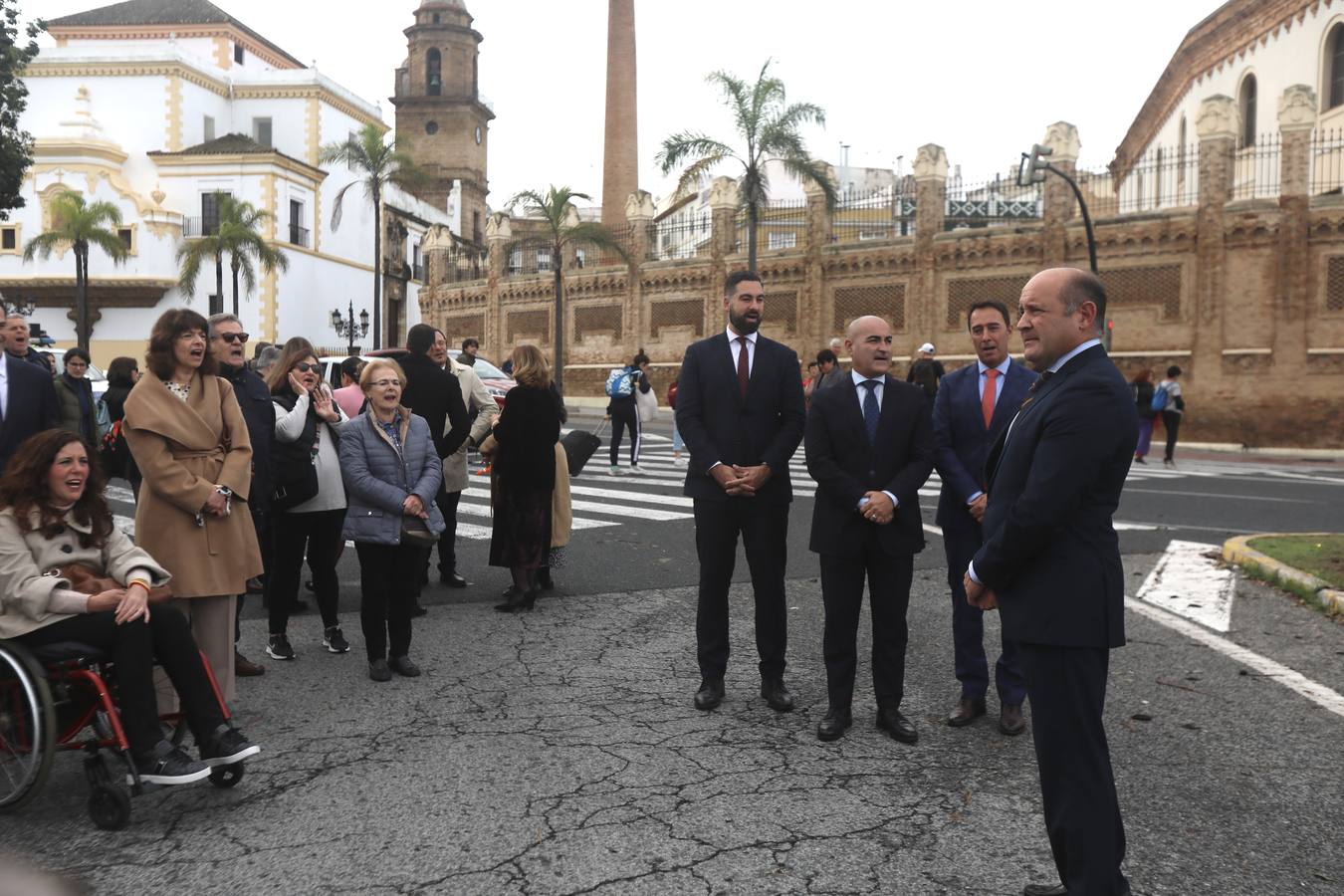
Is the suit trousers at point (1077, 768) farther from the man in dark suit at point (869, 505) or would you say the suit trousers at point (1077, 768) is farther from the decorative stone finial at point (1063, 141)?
the decorative stone finial at point (1063, 141)

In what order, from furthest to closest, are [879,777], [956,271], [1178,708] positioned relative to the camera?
[956,271] → [1178,708] → [879,777]

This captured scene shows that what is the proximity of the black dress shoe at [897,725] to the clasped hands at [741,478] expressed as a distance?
125cm

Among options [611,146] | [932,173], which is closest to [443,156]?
[611,146]

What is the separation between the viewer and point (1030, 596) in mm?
3396

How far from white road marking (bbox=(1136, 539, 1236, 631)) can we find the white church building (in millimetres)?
45016

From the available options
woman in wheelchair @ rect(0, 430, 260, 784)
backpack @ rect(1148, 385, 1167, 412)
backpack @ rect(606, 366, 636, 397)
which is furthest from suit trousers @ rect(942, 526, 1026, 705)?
backpack @ rect(1148, 385, 1167, 412)

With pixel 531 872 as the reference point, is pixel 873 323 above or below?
above

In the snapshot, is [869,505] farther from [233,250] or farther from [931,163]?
[233,250]

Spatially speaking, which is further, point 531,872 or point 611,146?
point 611,146

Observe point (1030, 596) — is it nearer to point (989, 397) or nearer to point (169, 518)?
point (989, 397)

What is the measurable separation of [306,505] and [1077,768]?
16.3 feet

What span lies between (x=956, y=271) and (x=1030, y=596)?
103ft

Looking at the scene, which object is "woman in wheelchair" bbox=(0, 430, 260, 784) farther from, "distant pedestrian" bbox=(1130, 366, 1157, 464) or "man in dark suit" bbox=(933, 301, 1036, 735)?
"distant pedestrian" bbox=(1130, 366, 1157, 464)

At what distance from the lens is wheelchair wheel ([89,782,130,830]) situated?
4061 mm
